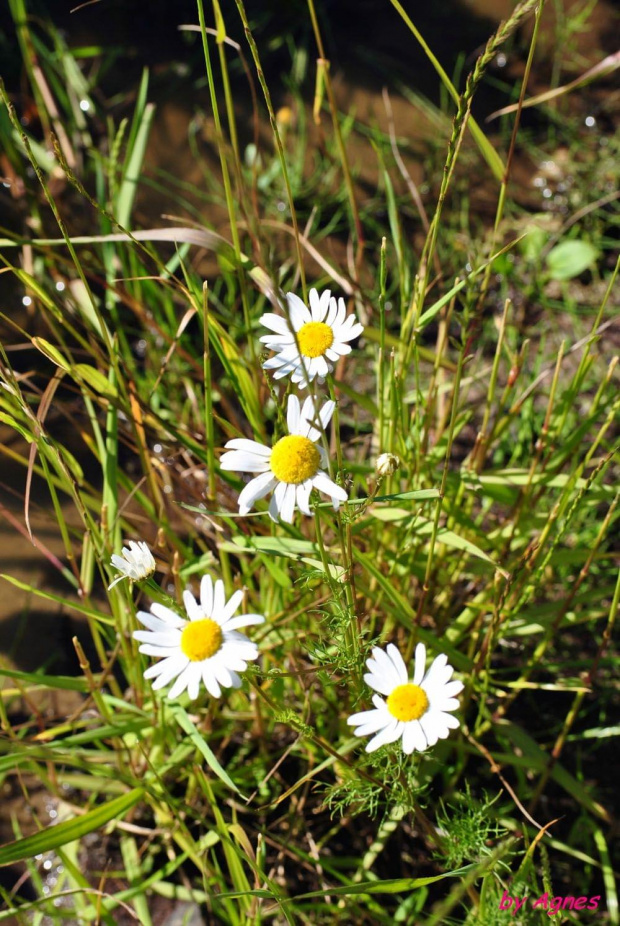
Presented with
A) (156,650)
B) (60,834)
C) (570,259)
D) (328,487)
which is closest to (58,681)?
(60,834)

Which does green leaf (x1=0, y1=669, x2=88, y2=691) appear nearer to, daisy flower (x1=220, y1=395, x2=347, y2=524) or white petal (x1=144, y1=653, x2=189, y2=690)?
white petal (x1=144, y1=653, x2=189, y2=690)

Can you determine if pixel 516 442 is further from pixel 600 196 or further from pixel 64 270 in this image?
pixel 64 270

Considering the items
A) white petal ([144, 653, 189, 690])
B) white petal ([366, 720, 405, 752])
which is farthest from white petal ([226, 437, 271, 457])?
white petal ([366, 720, 405, 752])

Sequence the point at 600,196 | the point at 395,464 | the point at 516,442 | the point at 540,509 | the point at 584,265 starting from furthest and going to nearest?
the point at 600,196, the point at 584,265, the point at 516,442, the point at 540,509, the point at 395,464

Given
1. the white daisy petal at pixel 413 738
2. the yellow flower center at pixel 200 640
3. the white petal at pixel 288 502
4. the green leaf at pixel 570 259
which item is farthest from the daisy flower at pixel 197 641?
the green leaf at pixel 570 259

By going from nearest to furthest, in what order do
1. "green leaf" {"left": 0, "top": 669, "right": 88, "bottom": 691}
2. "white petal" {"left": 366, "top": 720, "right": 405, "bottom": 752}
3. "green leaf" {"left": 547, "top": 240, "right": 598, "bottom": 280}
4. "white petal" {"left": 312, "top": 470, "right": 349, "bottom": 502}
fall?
"white petal" {"left": 312, "top": 470, "right": 349, "bottom": 502} → "white petal" {"left": 366, "top": 720, "right": 405, "bottom": 752} → "green leaf" {"left": 0, "top": 669, "right": 88, "bottom": 691} → "green leaf" {"left": 547, "top": 240, "right": 598, "bottom": 280}

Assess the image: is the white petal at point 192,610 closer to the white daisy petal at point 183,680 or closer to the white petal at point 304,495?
the white daisy petal at point 183,680

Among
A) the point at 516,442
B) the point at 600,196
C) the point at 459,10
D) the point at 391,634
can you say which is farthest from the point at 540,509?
the point at 459,10
